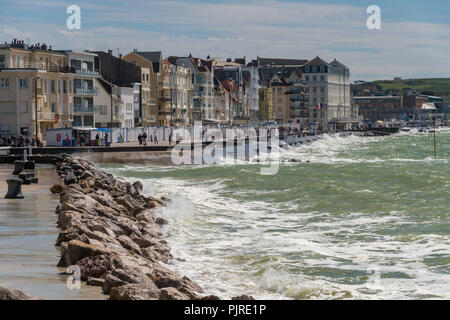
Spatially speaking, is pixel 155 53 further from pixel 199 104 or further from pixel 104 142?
pixel 104 142

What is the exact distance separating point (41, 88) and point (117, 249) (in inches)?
2581

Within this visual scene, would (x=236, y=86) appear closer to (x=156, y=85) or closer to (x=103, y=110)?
(x=156, y=85)

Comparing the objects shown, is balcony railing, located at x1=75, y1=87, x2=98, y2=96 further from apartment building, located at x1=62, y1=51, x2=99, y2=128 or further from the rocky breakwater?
the rocky breakwater

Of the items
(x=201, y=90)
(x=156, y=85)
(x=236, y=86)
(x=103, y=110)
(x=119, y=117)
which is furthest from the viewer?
(x=236, y=86)

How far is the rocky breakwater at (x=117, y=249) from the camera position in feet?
39.1

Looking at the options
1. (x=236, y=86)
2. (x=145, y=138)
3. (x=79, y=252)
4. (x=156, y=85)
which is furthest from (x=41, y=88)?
(x=236, y=86)

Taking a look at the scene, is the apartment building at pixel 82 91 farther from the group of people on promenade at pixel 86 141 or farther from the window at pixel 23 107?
the group of people on promenade at pixel 86 141

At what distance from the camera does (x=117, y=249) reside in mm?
15016

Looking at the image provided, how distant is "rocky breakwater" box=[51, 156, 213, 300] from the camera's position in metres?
11.9

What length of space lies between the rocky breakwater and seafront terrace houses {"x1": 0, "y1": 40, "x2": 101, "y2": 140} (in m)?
48.2

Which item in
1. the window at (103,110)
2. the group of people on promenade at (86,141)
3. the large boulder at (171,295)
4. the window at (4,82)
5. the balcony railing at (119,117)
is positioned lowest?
the large boulder at (171,295)

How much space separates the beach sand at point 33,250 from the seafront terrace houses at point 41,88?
48367 millimetres

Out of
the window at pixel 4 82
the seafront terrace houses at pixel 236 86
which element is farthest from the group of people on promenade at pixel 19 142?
the seafront terrace houses at pixel 236 86

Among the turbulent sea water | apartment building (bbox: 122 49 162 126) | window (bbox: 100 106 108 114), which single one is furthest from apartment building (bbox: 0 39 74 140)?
the turbulent sea water
